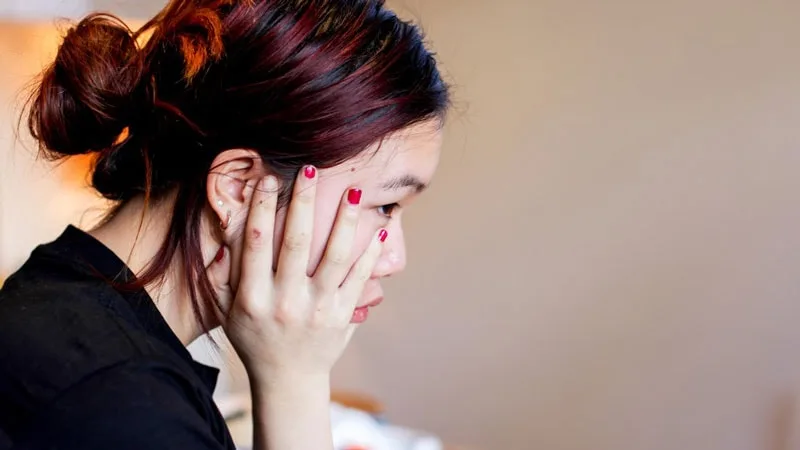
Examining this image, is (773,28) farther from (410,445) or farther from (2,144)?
(2,144)

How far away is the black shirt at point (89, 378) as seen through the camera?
0.52m

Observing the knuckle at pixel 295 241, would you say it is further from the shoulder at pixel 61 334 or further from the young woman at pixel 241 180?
the shoulder at pixel 61 334

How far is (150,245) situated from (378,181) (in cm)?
22

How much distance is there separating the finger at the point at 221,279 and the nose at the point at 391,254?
148 mm

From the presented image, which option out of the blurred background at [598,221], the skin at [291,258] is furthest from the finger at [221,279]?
the blurred background at [598,221]

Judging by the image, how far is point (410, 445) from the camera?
3.78ft

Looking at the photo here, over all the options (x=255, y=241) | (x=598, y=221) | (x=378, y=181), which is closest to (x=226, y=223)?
(x=255, y=241)

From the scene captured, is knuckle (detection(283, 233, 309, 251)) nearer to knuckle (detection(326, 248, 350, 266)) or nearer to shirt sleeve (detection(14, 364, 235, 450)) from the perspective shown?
knuckle (detection(326, 248, 350, 266))

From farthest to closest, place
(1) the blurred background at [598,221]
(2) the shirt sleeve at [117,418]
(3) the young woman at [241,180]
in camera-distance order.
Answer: (1) the blurred background at [598,221], (3) the young woman at [241,180], (2) the shirt sleeve at [117,418]

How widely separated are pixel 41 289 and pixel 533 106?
4.35 feet

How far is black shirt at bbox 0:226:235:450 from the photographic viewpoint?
52cm

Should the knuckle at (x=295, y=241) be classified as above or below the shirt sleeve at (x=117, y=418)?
above

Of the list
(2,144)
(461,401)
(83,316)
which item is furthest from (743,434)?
(2,144)

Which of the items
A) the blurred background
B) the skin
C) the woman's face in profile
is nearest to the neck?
the skin
